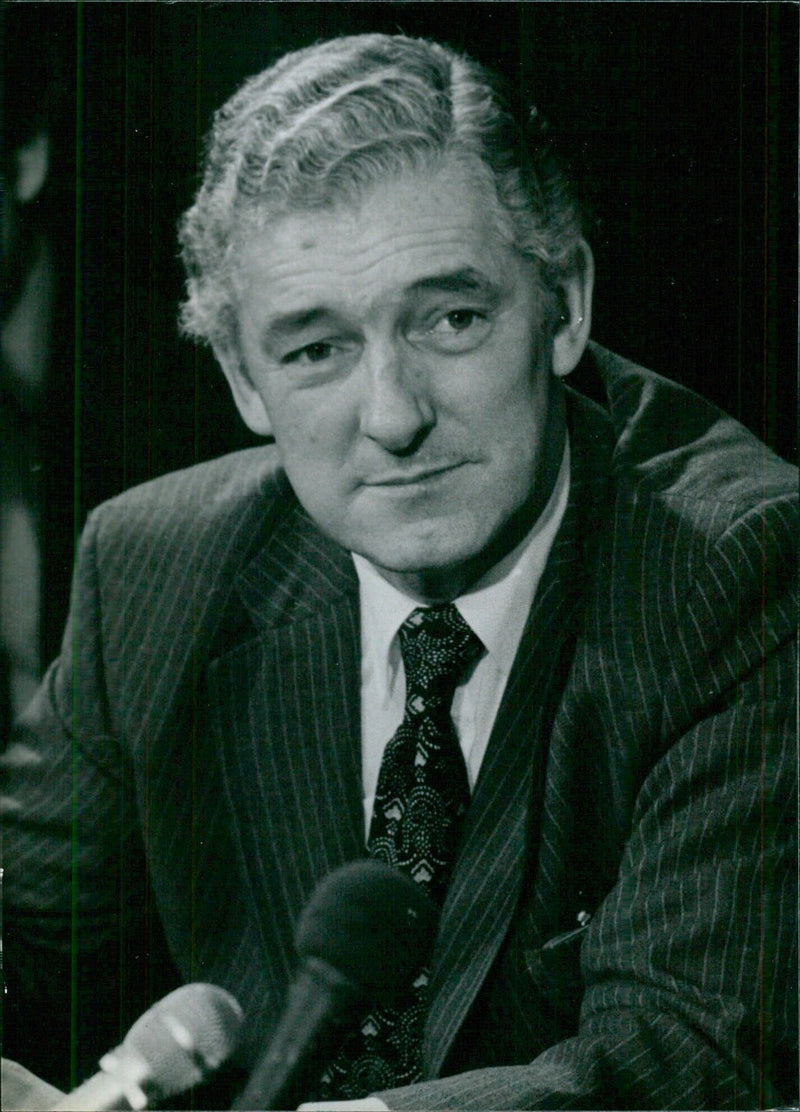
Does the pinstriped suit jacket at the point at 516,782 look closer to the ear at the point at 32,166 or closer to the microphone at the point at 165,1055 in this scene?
the microphone at the point at 165,1055

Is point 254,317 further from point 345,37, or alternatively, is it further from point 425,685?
point 425,685

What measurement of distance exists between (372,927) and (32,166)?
102 cm

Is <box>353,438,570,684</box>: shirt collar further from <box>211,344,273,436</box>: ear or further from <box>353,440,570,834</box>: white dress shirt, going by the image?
<box>211,344,273,436</box>: ear

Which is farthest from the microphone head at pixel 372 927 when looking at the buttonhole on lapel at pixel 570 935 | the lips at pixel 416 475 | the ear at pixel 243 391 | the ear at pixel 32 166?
the ear at pixel 32 166

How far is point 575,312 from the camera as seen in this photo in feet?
5.20

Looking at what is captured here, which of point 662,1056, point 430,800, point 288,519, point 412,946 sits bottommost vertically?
point 662,1056

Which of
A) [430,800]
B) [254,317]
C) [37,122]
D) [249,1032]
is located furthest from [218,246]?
[249,1032]

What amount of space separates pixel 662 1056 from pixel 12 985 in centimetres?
83

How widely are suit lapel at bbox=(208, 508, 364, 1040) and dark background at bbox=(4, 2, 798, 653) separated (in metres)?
0.21

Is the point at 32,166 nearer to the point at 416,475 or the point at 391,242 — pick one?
the point at 391,242

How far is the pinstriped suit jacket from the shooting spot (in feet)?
4.93

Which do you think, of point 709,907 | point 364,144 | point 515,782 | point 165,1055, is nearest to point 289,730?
point 515,782

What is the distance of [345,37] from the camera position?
1.54m

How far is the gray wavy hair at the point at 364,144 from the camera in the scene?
4.88ft
